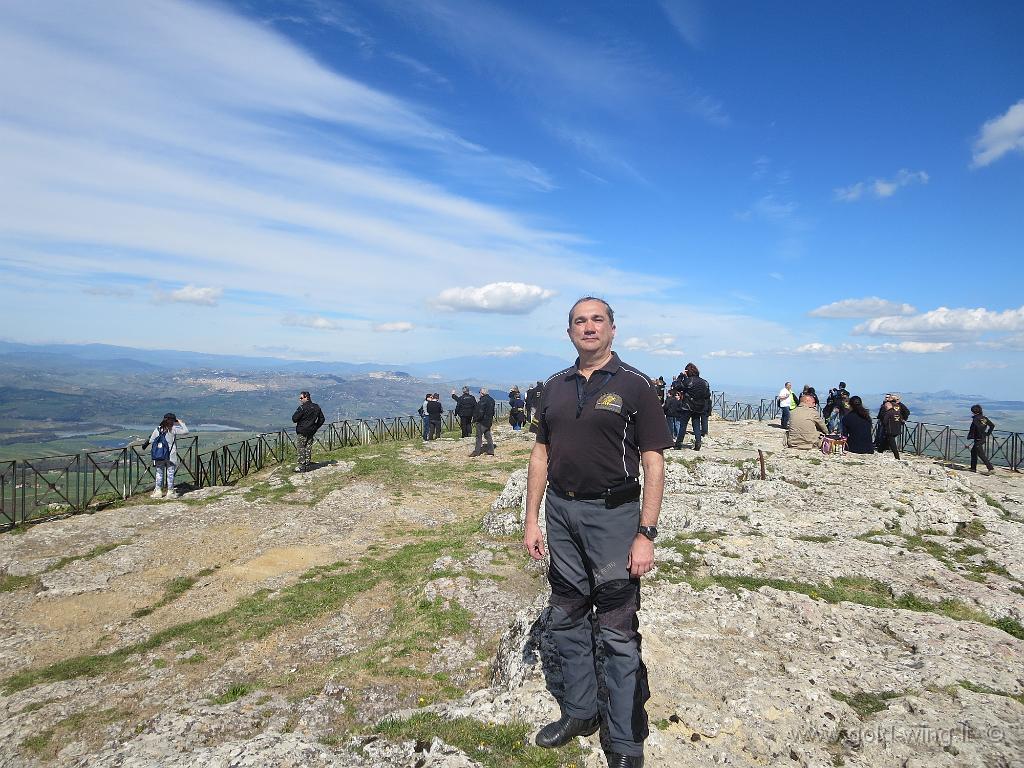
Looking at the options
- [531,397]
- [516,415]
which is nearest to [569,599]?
[531,397]

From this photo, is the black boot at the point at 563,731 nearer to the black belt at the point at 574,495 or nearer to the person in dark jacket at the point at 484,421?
the black belt at the point at 574,495

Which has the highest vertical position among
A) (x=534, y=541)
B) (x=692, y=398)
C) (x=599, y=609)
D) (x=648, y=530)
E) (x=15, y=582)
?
(x=692, y=398)

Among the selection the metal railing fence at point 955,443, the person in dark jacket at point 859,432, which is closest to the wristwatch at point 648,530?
the person in dark jacket at point 859,432

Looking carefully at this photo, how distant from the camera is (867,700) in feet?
14.0

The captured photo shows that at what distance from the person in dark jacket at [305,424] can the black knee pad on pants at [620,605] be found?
1492 cm

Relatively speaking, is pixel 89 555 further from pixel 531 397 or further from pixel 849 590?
pixel 531 397

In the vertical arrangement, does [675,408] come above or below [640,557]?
above

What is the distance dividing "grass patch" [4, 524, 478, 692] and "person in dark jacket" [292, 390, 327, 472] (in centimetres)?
750

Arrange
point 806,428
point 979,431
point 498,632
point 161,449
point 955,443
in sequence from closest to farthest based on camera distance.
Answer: point 498,632 < point 806,428 < point 161,449 < point 979,431 < point 955,443

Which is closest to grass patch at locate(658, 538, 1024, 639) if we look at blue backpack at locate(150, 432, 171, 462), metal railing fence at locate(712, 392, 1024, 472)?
blue backpack at locate(150, 432, 171, 462)

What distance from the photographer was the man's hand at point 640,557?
3.70 metres

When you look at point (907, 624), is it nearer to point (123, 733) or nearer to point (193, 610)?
point (123, 733)

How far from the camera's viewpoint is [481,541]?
1053cm

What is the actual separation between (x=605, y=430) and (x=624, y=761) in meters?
2.28
